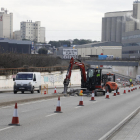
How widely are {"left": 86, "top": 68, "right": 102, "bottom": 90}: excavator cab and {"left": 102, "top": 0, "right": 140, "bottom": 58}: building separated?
95.7m

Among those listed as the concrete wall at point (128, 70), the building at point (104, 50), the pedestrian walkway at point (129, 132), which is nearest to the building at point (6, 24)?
the building at point (104, 50)

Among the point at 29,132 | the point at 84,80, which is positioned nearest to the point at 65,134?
the point at 29,132

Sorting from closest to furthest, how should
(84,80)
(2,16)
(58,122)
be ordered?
(58,122), (84,80), (2,16)

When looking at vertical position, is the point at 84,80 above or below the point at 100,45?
below

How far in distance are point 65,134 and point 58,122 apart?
2573mm

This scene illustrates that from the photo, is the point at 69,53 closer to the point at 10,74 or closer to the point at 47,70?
the point at 47,70

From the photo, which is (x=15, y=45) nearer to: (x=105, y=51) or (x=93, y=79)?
(x=105, y=51)

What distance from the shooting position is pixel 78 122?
12602 mm

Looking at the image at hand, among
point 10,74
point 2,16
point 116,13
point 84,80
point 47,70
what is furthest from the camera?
point 116,13

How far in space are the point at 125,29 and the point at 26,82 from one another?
120862mm

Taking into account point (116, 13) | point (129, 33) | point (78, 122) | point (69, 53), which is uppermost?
point (116, 13)

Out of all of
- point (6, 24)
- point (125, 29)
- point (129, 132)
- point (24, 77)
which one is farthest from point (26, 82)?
point (6, 24)

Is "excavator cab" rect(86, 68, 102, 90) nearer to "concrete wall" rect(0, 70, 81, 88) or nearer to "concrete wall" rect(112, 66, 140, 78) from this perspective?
"concrete wall" rect(0, 70, 81, 88)

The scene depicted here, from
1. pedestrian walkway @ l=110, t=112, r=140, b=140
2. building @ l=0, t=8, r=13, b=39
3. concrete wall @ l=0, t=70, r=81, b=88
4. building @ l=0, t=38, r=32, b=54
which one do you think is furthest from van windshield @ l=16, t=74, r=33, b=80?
building @ l=0, t=8, r=13, b=39
